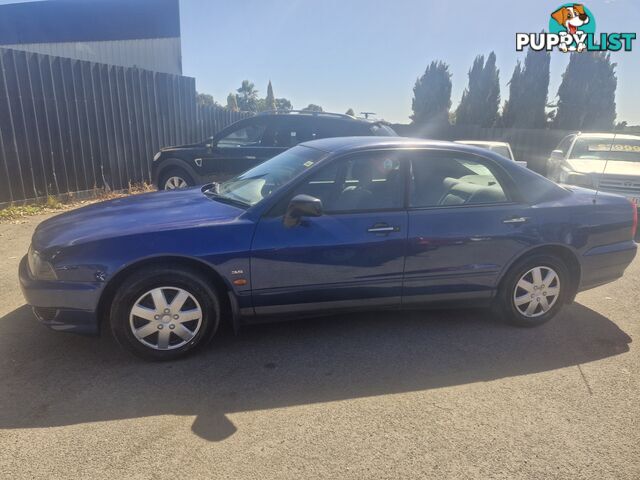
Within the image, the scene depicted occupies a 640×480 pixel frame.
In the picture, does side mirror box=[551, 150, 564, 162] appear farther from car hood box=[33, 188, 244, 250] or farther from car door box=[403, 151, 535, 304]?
car hood box=[33, 188, 244, 250]

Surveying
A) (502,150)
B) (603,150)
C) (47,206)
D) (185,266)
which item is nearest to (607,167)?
(603,150)

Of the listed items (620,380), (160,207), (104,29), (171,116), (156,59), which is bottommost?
(620,380)

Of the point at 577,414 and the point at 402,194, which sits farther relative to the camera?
the point at 402,194

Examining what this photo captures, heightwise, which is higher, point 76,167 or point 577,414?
point 76,167

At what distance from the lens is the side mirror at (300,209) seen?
131 inches

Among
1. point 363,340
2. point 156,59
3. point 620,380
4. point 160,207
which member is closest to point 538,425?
point 620,380

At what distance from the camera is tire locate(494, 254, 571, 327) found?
13.1 feet

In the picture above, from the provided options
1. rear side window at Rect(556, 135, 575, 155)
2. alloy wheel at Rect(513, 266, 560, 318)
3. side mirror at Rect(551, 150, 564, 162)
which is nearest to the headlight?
alloy wheel at Rect(513, 266, 560, 318)

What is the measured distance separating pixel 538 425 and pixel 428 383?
71 cm

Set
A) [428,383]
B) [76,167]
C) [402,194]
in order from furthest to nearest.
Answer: [76,167]
[402,194]
[428,383]

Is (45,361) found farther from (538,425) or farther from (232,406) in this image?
(538,425)

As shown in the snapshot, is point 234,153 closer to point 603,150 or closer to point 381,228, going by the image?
point 381,228

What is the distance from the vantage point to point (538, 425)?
2.80m

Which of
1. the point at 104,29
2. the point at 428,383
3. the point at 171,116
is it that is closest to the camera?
the point at 428,383
